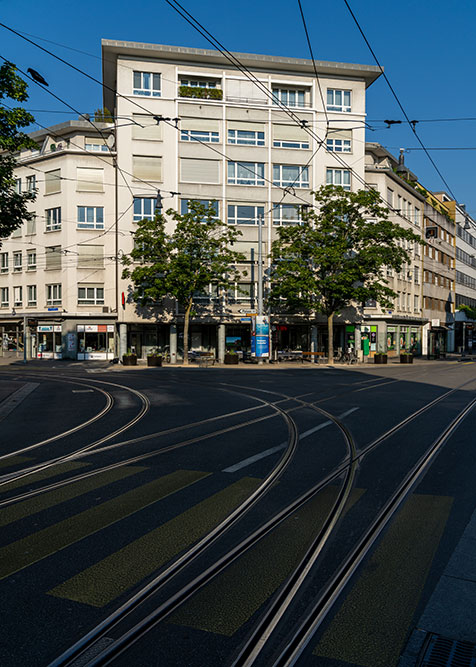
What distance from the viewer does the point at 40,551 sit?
430cm

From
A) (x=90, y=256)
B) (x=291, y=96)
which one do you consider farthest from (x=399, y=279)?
(x=90, y=256)

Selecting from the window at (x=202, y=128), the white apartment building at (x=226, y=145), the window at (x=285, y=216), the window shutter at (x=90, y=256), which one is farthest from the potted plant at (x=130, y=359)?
the window at (x=202, y=128)

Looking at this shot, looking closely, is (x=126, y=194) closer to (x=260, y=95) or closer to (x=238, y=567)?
(x=260, y=95)

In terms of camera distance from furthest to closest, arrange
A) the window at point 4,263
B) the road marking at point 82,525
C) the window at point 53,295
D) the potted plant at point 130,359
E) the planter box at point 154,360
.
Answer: the window at point 4,263 < the window at point 53,295 < the potted plant at point 130,359 < the planter box at point 154,360 < the road marking at point 82,525

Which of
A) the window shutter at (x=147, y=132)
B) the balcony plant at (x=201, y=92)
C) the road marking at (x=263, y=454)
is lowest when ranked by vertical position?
the road marking at (x=263, y=454)

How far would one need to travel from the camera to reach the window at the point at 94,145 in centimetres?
4212

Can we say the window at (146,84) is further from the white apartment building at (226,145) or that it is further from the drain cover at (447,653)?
the drain cover at (447,653)

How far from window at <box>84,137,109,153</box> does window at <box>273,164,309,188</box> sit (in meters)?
13.1

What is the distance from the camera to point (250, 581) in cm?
380

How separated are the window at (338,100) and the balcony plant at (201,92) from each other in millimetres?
8553

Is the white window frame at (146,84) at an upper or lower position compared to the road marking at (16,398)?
upper

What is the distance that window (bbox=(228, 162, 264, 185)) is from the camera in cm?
4012

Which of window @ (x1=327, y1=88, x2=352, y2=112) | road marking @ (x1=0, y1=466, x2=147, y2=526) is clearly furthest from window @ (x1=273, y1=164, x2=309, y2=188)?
road marking @ (x1=0, y1=466, x2=147, y2=526)

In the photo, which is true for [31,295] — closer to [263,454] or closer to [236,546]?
[263,454]
